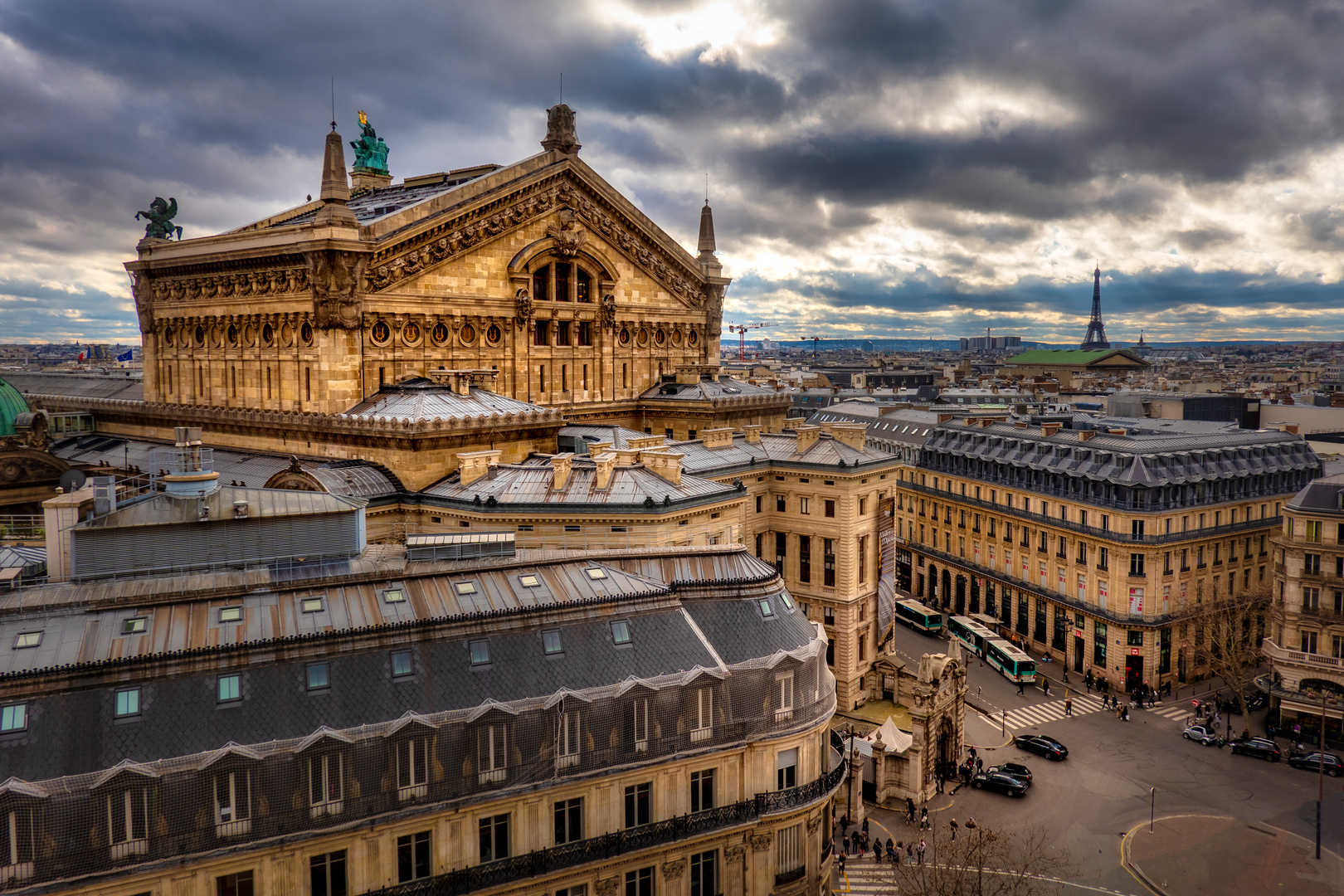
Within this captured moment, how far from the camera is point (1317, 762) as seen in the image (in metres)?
62.3

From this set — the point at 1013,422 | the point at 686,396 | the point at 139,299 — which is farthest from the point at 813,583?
the point at 139,299

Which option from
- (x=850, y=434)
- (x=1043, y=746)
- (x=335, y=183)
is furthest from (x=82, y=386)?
(x=1043, y=746)

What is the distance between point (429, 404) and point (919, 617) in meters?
54.4

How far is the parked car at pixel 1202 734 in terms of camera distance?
6662 centimetres

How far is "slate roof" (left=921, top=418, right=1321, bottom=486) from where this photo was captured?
3091 inches

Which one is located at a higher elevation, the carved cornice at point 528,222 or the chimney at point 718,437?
the carved cornice at point 528,222

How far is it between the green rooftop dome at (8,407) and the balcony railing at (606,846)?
54709mm

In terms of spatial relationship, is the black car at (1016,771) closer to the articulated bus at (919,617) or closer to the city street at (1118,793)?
Result: the city street at (1118,793)

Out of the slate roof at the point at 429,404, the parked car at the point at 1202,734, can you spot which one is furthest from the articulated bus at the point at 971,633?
the slate roof at the point at 429,404

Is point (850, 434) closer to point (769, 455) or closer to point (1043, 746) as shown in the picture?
point (769, 455)

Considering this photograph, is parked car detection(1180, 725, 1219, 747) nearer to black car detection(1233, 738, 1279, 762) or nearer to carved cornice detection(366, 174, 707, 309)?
black car detection(1233, 738, 1279, 762)

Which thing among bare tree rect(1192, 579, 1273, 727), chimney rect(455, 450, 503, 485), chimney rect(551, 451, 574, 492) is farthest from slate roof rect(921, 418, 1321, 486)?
chimney rect(455, 450, 503, 485)

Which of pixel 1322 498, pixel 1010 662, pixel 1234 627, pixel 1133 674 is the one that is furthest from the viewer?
pixel 1010 662

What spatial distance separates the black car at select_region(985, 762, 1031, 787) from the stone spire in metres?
52.3
